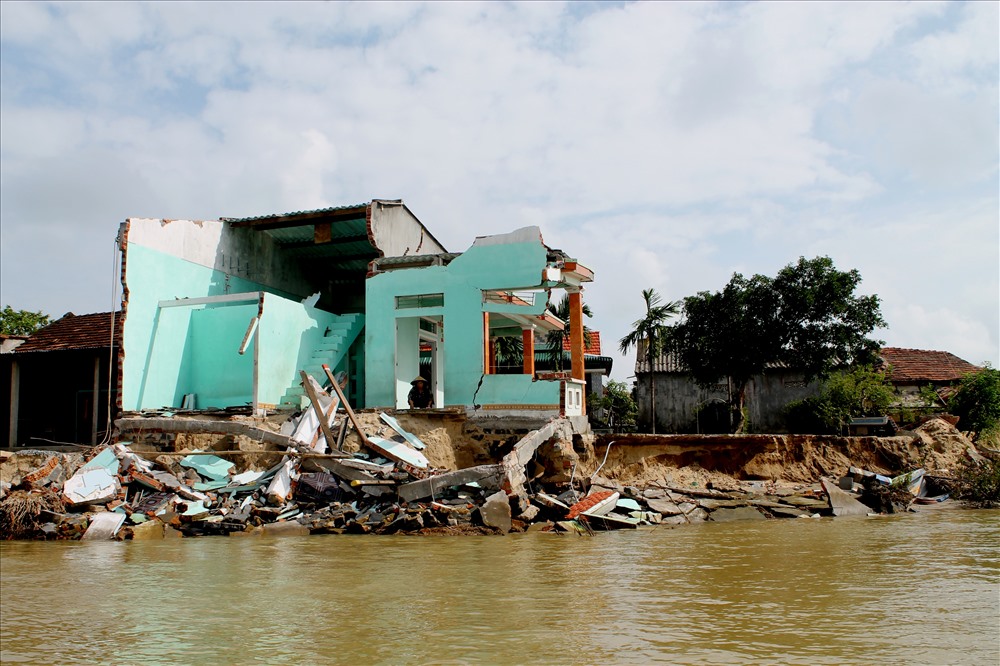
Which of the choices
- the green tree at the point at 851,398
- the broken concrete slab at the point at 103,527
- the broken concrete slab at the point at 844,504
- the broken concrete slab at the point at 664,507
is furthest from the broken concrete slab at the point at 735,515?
the green tree at the point at 851,398

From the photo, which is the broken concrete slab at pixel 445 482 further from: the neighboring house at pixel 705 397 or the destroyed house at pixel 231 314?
the neighboring house at pixel 705 397

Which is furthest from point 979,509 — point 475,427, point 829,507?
point 475,427

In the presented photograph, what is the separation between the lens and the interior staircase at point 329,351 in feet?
63.6

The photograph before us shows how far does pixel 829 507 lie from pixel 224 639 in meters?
13.3

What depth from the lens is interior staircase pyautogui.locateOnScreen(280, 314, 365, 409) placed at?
1938 centimetres

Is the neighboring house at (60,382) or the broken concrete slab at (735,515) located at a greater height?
the neighboring house at (60,382)

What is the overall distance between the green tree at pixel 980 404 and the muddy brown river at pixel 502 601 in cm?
1149

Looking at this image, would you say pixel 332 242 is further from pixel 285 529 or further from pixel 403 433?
pixel 285 529

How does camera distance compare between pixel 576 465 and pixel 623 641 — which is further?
pixel 576 465

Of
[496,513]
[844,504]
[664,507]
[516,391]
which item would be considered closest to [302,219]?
[516,391]

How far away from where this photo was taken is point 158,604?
7531 mm

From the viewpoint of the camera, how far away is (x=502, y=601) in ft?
25.3

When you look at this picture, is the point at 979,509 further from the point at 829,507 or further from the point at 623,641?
the point at 623,641

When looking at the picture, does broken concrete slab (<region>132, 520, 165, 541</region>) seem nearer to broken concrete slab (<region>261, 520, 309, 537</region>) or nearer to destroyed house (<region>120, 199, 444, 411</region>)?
broken concrete slab (<region>261, 520, 309, 537</region>)
